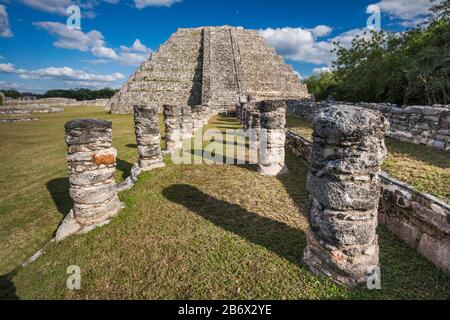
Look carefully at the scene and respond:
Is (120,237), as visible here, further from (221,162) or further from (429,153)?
(429,153)

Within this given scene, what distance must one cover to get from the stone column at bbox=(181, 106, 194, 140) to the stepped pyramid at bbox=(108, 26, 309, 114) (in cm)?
1174

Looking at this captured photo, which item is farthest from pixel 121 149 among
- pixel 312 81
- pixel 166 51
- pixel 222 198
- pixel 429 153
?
pixel 312 81

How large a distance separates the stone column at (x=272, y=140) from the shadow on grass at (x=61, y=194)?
213 inches

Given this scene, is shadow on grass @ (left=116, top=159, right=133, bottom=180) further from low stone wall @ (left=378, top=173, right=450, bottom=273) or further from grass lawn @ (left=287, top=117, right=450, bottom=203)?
grass lawn @ (left=287, top=117, right=450, bottom=203)

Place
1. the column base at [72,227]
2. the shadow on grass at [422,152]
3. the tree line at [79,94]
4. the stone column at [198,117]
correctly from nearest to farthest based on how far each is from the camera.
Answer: the column base at [72,227], the shadow on grass at [422,152], the stone column at [198,117], the tree line at [79,94]

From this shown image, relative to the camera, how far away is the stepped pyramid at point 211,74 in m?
27.5

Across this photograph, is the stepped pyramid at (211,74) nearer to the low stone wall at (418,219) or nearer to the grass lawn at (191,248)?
the grass lawn at (191,248)

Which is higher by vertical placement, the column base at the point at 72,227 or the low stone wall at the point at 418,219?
the low stone wall at the point at 418,219

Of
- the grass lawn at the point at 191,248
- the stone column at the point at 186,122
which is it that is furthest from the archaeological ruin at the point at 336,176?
the stone column at the point at 186,122

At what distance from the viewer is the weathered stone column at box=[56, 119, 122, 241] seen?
501 centimetres

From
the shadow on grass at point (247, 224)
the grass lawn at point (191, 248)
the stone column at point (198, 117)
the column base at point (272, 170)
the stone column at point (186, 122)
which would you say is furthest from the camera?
the stone column at point (198, 117)

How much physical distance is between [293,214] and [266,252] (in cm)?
143

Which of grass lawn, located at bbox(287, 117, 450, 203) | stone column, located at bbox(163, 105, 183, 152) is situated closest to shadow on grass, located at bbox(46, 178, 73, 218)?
stone column, located at bbox(163, 105, 183, 152)
